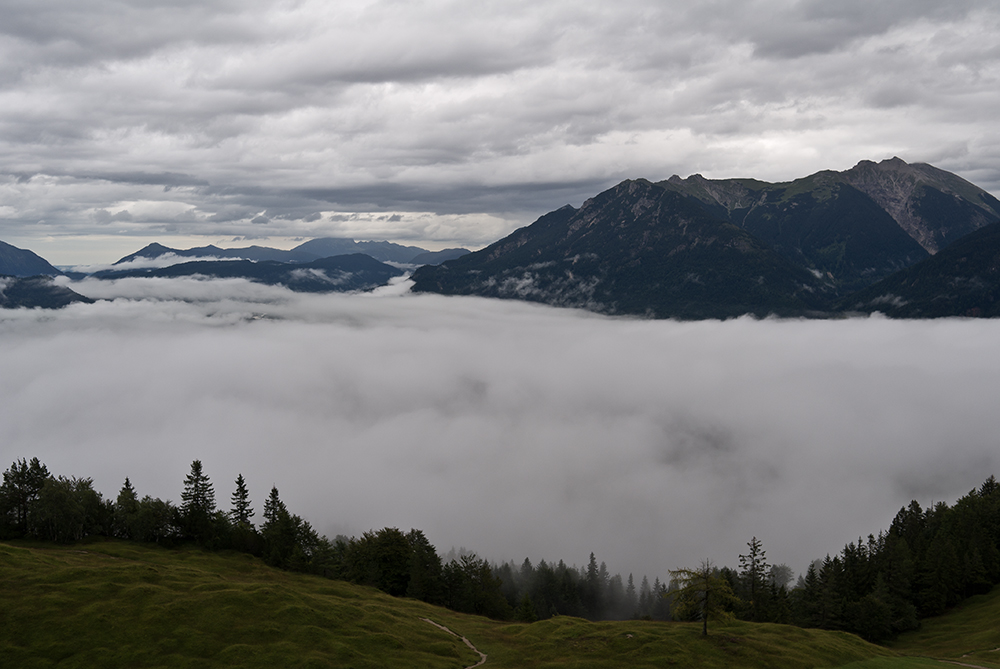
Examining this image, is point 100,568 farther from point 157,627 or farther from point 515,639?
point 515,639

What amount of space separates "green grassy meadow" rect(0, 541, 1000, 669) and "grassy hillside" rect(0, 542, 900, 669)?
152 mm

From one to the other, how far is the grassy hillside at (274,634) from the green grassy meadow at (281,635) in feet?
0.50

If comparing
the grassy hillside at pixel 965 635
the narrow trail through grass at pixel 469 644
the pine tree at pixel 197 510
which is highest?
the pine tree at pixel 197 510

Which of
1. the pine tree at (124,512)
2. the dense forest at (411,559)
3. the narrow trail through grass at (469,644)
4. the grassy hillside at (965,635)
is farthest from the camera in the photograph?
the pine tree at (124,512)

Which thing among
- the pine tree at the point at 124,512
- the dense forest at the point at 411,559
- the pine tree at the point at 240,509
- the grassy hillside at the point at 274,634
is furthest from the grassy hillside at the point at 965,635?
the pine tree at the point at 124,512

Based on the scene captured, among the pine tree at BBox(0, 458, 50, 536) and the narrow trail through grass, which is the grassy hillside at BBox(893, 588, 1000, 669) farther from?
the pine tree at BBox(0, 458, 50, 536)

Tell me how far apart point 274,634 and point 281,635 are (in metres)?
0.92

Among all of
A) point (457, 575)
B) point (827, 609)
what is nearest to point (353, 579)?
point (457, 575)

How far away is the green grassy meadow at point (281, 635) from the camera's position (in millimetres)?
67125

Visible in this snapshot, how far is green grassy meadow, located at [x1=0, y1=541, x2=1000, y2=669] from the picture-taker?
220 feet

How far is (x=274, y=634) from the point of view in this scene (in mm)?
72062

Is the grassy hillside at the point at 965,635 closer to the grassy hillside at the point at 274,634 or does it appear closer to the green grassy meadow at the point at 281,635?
the green grassy meadow at the point at 281,635

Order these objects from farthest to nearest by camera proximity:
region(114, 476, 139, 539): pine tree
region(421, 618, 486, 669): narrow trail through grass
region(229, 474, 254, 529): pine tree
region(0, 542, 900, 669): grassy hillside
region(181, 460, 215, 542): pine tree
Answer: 1. region(229, 474, 254, 529): pine tree
2. region(181, 460, 215, 542): pine tree
3. region(114, 476, 139, 539): pine tree
4. region(421, 618, 486, 669): narrow trail through grass
5. region(0, 542, 900, 669): grassy hillside

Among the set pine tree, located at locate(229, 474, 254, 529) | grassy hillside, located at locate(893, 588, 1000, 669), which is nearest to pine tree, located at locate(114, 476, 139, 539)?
pine tree, located at locate(229, 474, 254, 529)
